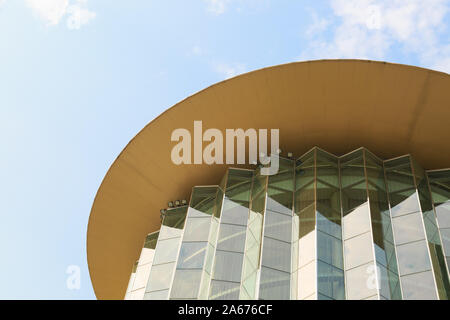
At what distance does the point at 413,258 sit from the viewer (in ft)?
54.5

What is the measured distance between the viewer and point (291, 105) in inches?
793

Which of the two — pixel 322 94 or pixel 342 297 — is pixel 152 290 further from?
pixel 322 94

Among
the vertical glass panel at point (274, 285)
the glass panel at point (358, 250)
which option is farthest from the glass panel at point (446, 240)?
the vertical glass panel at point (274, 285)

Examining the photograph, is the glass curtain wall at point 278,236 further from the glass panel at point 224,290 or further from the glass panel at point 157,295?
the glass panel at point 157,295

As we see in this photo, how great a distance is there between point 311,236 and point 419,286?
3.43m

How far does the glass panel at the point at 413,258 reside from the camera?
639 inches

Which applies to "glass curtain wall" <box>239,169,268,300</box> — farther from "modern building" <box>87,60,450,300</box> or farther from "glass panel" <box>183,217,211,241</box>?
"glass panel" <box>183,217,211,241</box>

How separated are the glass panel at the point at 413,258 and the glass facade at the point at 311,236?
0.03m

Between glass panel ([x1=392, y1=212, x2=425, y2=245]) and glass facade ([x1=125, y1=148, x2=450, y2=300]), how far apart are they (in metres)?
0.03

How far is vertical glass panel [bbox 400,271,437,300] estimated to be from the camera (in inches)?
602

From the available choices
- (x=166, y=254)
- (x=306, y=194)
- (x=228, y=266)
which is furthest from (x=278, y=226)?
(x=166, y=254)
